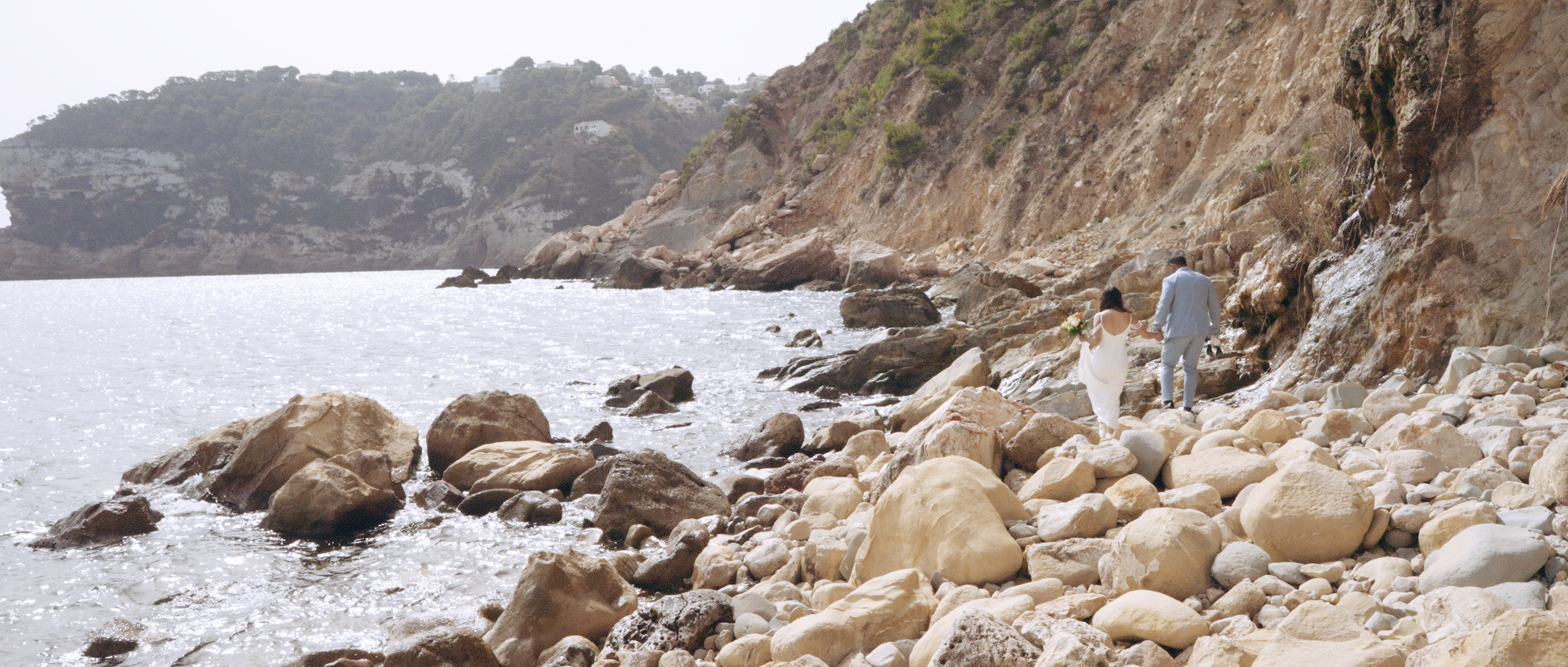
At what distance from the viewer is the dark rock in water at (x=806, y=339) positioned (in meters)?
21.8

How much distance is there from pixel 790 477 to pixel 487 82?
174623mm

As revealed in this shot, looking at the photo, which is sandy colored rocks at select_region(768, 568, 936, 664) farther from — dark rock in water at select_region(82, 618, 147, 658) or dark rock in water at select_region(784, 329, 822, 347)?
dark rock in water at select_region(784, 329, 822, 347)

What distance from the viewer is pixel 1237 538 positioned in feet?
14.6

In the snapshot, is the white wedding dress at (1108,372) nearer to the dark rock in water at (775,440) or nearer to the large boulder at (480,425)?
the dark rock in water at (775,440)

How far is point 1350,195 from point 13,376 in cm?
2863

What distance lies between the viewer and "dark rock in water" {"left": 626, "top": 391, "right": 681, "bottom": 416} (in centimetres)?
1525

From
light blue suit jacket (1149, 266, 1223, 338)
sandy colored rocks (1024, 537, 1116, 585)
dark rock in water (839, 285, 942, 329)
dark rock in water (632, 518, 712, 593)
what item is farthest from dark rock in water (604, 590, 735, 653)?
dark rock in water (839, 285, 942, 329)

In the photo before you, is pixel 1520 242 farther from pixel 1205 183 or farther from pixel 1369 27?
pixel 1205 183

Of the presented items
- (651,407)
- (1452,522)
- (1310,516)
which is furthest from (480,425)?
(1452,522)

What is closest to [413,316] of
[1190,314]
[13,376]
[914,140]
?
[13,376]

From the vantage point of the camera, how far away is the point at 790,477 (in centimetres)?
953

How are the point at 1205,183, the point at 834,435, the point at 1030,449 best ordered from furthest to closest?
1. the point at 1205,183
2. the point at 834,435
3. the point at 1030,449

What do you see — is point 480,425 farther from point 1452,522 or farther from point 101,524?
point 1452,522

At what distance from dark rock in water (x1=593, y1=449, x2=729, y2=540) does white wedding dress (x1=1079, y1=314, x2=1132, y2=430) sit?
3482mm
